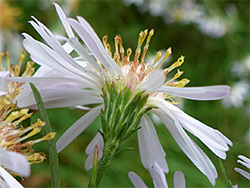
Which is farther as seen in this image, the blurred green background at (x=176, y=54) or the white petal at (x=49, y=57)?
the blurred green background at (x=176, y=54)

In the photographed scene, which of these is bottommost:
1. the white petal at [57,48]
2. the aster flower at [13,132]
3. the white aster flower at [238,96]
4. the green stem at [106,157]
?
the white aster flower at [238,96]

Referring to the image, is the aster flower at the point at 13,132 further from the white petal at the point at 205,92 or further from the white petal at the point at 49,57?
the white petal at the point at 205,92

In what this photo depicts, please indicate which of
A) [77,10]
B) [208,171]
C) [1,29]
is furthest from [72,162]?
[208,171]

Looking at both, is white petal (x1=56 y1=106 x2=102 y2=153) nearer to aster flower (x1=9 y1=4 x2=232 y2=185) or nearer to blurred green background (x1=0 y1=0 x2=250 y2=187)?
aster flower (x1=9 y1=4 x2=232 y2=185)

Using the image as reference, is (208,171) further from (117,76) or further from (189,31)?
(189,31)

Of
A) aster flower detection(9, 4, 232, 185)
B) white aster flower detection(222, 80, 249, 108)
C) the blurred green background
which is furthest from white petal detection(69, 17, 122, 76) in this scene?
white aster flower detection(222, 80, 249, 108)

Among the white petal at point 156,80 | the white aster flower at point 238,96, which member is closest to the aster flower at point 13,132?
the white petal at point 156,80
